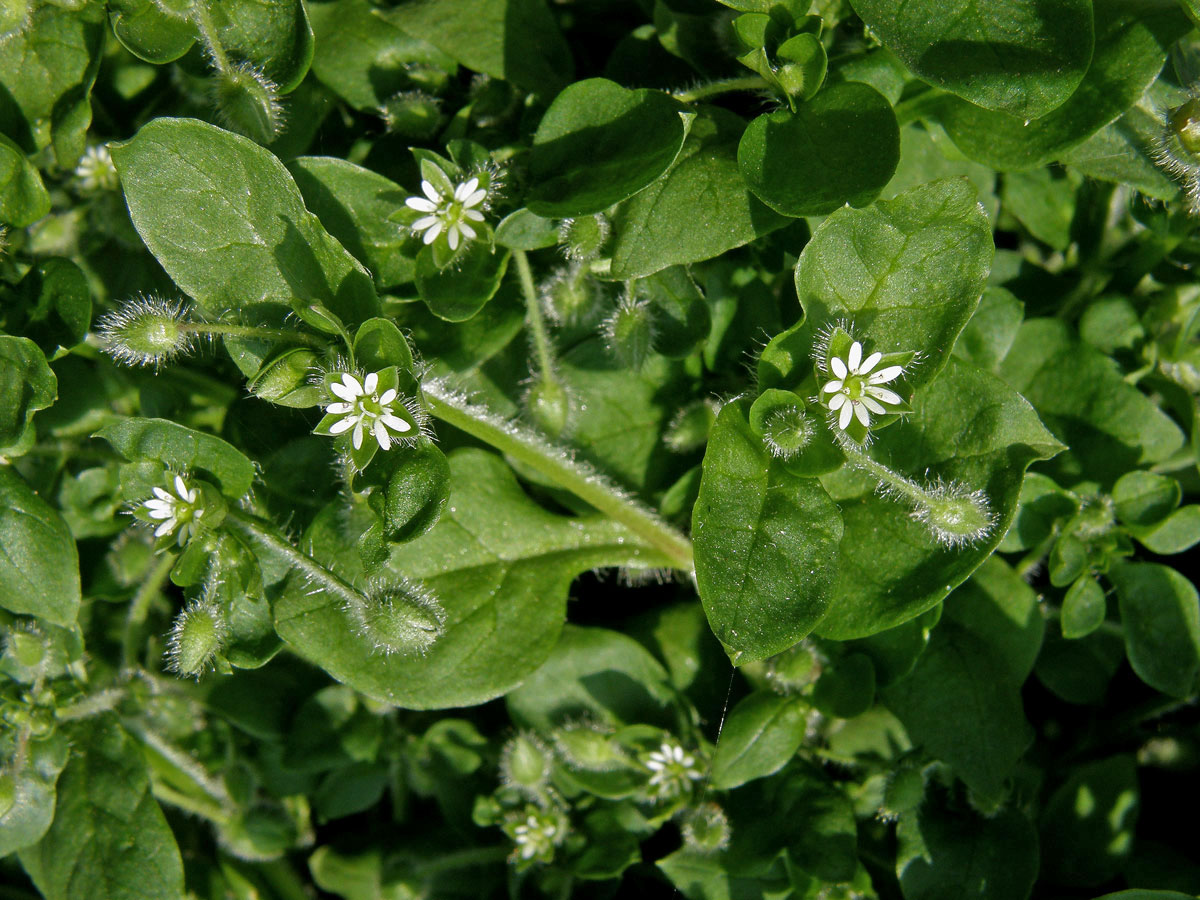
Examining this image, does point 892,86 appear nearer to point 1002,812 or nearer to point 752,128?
point 752,128

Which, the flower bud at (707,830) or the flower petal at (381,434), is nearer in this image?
the flower petal at (381,434)

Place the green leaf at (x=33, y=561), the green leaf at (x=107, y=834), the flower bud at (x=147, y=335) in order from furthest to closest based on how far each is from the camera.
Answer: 1. the green leaf at (x=107, y=834)
2. the green leaf at (x=33, y=561)
3. the flower bud at (x=147, y=335)

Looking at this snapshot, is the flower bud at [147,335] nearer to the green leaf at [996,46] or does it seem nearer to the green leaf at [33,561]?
the green leaf at [33,561]

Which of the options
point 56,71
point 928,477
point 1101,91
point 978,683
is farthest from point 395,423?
point 1101,91

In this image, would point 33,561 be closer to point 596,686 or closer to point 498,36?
point 596,686

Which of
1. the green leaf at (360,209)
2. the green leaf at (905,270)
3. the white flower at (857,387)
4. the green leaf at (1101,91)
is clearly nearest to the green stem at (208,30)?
the green leaf at (360,209)

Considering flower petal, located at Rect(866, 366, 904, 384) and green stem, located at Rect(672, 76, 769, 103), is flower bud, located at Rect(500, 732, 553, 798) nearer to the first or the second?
flower petal, located at Rect(866, 366, 904, 384)
